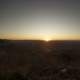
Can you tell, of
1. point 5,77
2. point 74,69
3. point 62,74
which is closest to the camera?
point 5,77

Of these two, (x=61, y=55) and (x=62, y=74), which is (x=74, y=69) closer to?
(x=62, y=74)

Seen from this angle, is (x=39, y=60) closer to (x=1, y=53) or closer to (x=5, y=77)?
(x=1, y=53)

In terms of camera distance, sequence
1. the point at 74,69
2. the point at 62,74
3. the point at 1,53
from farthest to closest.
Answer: the point at 1,53
the point at 74,69
the point at 62,74

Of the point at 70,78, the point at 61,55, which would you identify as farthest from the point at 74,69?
the point at 61,55

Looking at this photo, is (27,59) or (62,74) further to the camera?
(27,59)

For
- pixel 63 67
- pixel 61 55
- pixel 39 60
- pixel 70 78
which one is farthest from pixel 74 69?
pixel 61 55

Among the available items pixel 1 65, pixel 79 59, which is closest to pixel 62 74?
pixel 1 65

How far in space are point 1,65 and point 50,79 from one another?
7.69m

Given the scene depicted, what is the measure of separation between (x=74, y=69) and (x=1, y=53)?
38.8 feet

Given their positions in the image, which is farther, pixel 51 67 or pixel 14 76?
pixel 51 67

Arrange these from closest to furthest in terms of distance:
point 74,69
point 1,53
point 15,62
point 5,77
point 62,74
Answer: point 5,77
point 62,74
point 74,69
point 15,62
point 1,53

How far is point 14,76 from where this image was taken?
2762cm

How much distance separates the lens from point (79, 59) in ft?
129

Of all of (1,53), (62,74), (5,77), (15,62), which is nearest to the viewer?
(5,77)
